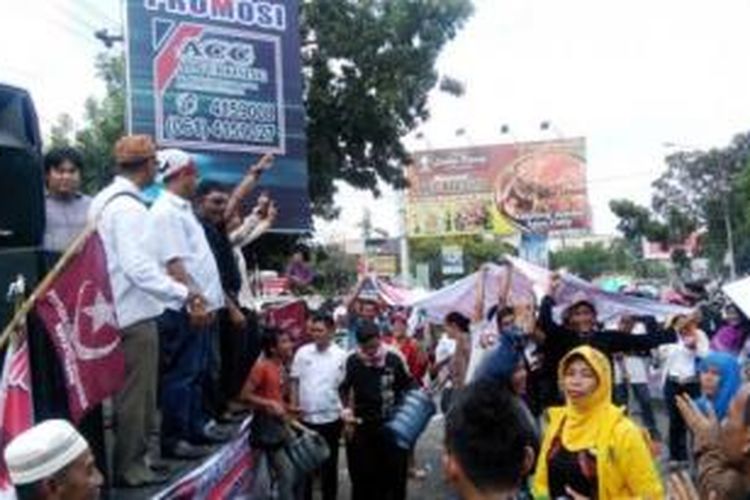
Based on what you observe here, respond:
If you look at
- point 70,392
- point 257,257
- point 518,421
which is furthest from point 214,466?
point 257,257

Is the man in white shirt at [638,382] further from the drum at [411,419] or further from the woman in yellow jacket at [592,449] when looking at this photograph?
the woman in yellow jacket at [592,449]

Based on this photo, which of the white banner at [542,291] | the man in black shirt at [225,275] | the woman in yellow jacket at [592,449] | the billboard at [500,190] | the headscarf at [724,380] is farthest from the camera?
the billboard at [500,190]

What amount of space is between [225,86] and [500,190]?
36902 millimetres

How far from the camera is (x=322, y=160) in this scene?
2078 cm

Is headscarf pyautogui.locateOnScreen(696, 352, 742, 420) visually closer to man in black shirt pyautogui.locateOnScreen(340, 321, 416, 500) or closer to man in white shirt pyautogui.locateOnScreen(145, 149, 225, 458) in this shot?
man in black shirt pyautogui.locateOnScreen(340, 321, 416, 500)

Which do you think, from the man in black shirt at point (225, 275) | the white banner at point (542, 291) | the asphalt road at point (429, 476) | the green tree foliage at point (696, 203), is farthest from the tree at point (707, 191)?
the man in black shirt at point (225, 275)

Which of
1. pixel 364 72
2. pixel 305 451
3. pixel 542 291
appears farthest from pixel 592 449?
pixel 364 72

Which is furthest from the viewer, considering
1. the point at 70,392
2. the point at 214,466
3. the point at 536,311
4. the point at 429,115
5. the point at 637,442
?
the point at 429,115

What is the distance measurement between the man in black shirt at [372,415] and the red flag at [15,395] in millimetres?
6451

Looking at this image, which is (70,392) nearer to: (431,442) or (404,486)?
(404,486)

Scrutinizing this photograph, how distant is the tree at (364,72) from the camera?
67.5ft

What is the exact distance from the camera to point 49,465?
3.92m

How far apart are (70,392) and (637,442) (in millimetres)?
2486

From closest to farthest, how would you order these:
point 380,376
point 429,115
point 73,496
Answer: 1. point 73,496
2. point 380,376
3. point 429,115
